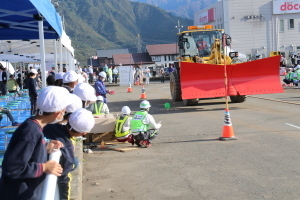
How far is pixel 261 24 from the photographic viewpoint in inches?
2245

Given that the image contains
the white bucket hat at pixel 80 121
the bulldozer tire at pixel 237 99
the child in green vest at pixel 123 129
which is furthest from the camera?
the bulldozer tire at pixel 237 99

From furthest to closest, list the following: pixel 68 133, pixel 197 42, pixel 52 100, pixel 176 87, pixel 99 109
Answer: pixel 197 42, pixel 176 87, pixel 99 109, pixel 68 133, pixel 52 100

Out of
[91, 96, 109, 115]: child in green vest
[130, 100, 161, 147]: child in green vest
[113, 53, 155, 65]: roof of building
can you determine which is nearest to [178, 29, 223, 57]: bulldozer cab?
[91, 96, 109, 115]: child in green vest

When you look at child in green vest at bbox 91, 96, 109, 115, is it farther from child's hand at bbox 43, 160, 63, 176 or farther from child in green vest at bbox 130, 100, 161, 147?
child's hand at bbox 43, 160, 63, 176

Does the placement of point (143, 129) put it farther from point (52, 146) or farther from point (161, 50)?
point (161, 50)

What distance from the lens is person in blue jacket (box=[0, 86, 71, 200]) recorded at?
318cm

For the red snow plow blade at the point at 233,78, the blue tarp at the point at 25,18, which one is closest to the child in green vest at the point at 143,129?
the blue tarp at the point at 25,18

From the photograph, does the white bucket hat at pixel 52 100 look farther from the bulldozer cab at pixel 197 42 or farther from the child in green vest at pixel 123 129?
the bulldozer cab at pixel 197 42

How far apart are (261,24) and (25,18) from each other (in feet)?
164

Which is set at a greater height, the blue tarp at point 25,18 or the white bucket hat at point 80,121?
the blue tarp at point 25,18

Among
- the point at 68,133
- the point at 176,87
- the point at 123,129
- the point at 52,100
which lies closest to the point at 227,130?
the point at 123,129

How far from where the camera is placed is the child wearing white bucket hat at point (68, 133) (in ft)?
13.6

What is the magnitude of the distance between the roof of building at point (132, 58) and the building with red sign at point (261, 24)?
30.5 metres

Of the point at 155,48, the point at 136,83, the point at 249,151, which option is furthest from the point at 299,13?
the point at 249,151
